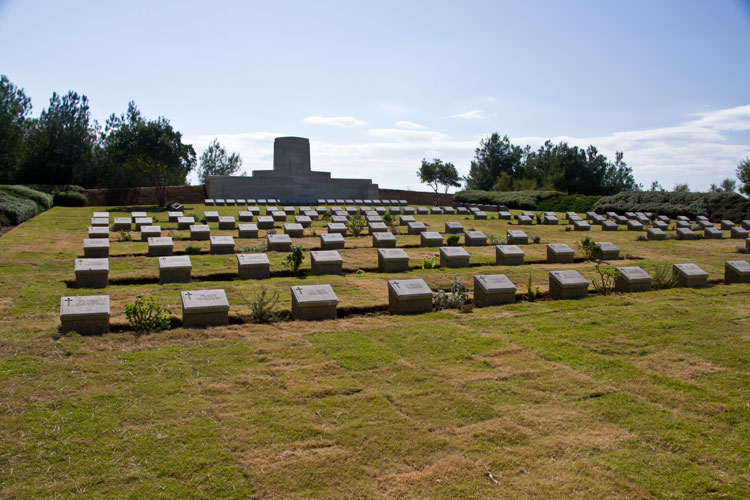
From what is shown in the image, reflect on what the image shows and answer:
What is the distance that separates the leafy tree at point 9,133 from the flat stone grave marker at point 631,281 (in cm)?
3845

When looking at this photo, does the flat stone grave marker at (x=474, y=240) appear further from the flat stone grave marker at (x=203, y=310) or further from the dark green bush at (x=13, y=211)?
the dark green bush at (x=13, y=211)

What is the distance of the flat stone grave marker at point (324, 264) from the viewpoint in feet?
37.2

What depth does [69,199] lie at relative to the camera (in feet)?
96.0

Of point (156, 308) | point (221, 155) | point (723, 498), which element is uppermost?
point (221, 155)

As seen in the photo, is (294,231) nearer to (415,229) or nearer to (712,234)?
(415,229)

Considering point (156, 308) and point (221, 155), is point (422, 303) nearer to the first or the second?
point (156, 308)

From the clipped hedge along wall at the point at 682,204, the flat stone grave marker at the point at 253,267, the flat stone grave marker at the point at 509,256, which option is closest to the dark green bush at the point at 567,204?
the clipped hedge along wall at the point at 682,204

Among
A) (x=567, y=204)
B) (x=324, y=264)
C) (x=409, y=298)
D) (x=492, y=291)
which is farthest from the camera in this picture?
(x=567, y=204)

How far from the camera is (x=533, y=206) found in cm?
3288

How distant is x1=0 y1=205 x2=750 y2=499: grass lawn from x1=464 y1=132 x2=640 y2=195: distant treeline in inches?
1482

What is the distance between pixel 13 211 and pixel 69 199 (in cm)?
1064

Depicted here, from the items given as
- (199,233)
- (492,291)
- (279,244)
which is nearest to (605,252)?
(492,291)

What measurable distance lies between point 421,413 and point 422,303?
376cm

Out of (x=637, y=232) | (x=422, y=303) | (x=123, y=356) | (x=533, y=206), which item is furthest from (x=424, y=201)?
(x=123, y=356)
